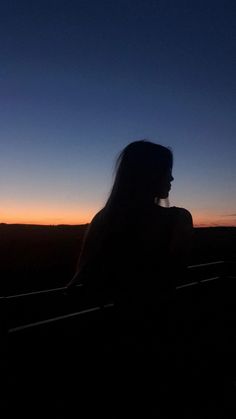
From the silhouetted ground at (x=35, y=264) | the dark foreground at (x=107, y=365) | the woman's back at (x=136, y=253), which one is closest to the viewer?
the dark foreground at (x=107, y=365)

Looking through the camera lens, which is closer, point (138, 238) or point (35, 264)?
point (138, 238)

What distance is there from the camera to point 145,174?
1.95 meters

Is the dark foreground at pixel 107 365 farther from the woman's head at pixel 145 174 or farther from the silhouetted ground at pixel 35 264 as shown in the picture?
the silhouetted ground at pixel 35 264

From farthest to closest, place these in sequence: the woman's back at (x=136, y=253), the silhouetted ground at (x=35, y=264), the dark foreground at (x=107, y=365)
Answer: the silhouetted ground at (x=35, y=264) < the woman's back at (x=136, y=253) < the dark foreground at (x=107, y=365)

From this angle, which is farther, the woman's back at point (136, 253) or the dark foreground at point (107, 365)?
the woman's back at point (136, 253)

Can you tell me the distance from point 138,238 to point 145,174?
0.92 feet

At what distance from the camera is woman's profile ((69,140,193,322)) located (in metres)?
1.85

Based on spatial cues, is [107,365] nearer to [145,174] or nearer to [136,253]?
[136,253]

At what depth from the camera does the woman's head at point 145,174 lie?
1942 mm

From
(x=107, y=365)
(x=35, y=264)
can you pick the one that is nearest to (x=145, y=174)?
(x=107, y=365)

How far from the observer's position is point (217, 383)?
113 inches

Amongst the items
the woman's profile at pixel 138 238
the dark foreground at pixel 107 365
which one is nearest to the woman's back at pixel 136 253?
the woman's profile at pixel 138 238

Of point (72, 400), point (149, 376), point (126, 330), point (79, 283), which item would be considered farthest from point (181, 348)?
point (72, 400)

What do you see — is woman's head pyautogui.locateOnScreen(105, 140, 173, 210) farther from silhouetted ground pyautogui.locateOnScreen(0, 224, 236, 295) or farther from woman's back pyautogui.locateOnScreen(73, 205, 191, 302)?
silhouetted ground pyautogui.locateOnScreen(0, 224, 236, 295)
